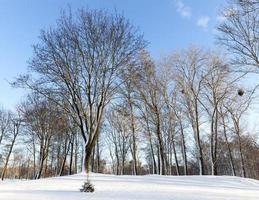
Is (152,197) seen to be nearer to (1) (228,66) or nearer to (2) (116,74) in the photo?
(2) (116,74)

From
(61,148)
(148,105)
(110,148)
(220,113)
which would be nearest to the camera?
(148,105)

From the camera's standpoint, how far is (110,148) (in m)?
38.3

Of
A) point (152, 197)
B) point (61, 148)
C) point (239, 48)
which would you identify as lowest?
point (152, 197)

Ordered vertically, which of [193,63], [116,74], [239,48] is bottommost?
[116,74]

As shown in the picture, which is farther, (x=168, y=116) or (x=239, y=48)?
(x=168, y=116)

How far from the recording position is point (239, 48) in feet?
50.0

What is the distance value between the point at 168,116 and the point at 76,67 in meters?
13.3

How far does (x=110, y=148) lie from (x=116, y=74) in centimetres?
2421

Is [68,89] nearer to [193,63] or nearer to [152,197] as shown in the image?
[152,197]

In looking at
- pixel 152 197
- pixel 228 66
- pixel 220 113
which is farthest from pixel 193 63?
pixel 152 197

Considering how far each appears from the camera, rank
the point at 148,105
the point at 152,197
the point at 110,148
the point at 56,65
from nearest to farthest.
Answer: the point at 152,197, the point at 56,65, the point at 148,105, the point at 110,148

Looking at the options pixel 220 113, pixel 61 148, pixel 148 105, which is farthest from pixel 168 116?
pixel 61 148

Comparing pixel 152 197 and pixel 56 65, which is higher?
pixel 56 65

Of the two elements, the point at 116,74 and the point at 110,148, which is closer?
the point at 116,74
